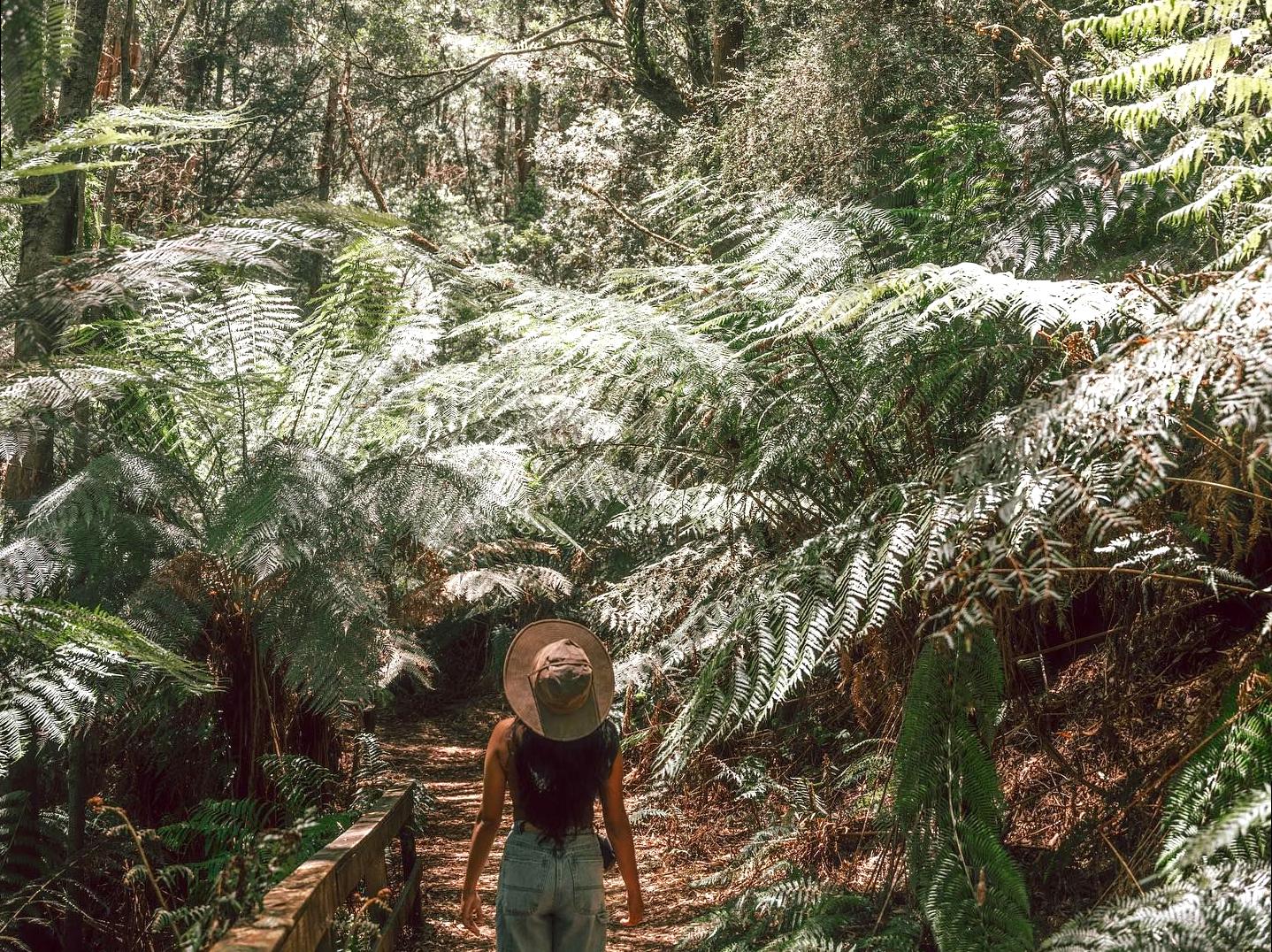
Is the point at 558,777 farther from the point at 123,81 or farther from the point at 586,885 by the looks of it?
the point at 123,81

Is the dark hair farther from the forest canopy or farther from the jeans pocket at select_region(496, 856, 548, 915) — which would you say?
the forest canopy

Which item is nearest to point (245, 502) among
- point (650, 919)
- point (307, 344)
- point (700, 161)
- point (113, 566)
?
point (113, 566)

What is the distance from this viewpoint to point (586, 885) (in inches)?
123

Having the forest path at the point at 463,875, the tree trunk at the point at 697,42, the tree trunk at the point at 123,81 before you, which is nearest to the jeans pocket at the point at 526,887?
the forest path at the point at 463,875

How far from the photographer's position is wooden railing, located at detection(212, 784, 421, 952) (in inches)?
89.9

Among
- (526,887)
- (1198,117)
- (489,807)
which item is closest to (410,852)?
(489,807)

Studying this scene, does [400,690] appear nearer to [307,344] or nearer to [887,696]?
[307,344]

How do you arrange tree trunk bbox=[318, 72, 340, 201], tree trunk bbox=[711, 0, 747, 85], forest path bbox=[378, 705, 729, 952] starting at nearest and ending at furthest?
forest path bbox=[378, 705, 729, 952] < tree trunk bbox=[711, 0, 747, 85] < tree trunk bbox=[318, 72, 340, 201]

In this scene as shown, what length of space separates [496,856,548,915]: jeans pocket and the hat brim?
0.34 metres

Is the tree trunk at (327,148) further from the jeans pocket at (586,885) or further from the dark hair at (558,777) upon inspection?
the jeans pocket at (586,885)

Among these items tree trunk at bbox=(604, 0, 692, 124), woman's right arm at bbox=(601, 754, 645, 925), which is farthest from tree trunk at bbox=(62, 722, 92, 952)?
tree trunk at bbox=(604, 0, 692, 124)

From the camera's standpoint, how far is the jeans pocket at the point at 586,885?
10.2ft

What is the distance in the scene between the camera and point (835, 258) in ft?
13.6

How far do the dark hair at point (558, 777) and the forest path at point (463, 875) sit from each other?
158 centimetres
